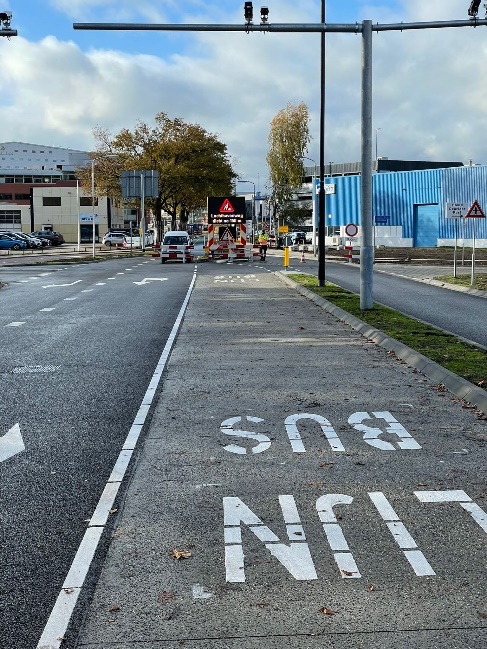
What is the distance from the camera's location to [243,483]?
701 cm

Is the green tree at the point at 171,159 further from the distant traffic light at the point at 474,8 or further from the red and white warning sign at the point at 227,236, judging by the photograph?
the distant traffic light at the point at 474,8

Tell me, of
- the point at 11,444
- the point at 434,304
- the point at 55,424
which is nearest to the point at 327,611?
the point at 11,444

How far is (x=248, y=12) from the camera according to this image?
18547mm

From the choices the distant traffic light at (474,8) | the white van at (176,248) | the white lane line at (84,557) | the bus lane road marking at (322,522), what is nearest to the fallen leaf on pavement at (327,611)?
the bus lane road marking at (322,522)

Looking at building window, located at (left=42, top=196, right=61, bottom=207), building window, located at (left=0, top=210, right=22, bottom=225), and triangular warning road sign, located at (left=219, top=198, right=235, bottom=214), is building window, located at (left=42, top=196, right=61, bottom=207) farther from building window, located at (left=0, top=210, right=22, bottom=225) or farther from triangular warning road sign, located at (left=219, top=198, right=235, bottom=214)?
triangular warning road sign, located at (left=219, top=198, right=235, bottom=214)

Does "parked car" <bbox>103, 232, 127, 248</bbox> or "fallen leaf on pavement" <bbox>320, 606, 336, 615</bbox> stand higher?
"parked car" <bbox>103, 232, 127, 248</bbox>

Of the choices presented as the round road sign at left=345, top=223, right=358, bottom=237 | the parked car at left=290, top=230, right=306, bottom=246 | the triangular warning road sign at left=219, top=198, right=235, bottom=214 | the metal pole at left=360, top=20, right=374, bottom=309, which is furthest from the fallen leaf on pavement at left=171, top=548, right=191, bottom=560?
the parked car at left=290, top=230, right=306, bottom=246

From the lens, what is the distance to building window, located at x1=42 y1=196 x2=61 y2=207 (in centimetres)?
12825

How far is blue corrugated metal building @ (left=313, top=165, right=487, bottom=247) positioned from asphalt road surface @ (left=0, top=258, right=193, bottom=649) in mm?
55017

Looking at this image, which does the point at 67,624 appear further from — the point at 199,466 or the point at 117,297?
the point at 117,297

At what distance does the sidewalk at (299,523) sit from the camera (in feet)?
14.8

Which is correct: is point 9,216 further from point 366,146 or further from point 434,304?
point 366,146

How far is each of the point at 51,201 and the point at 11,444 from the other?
407 feet

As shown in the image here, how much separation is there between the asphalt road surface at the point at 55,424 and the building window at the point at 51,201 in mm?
107808
